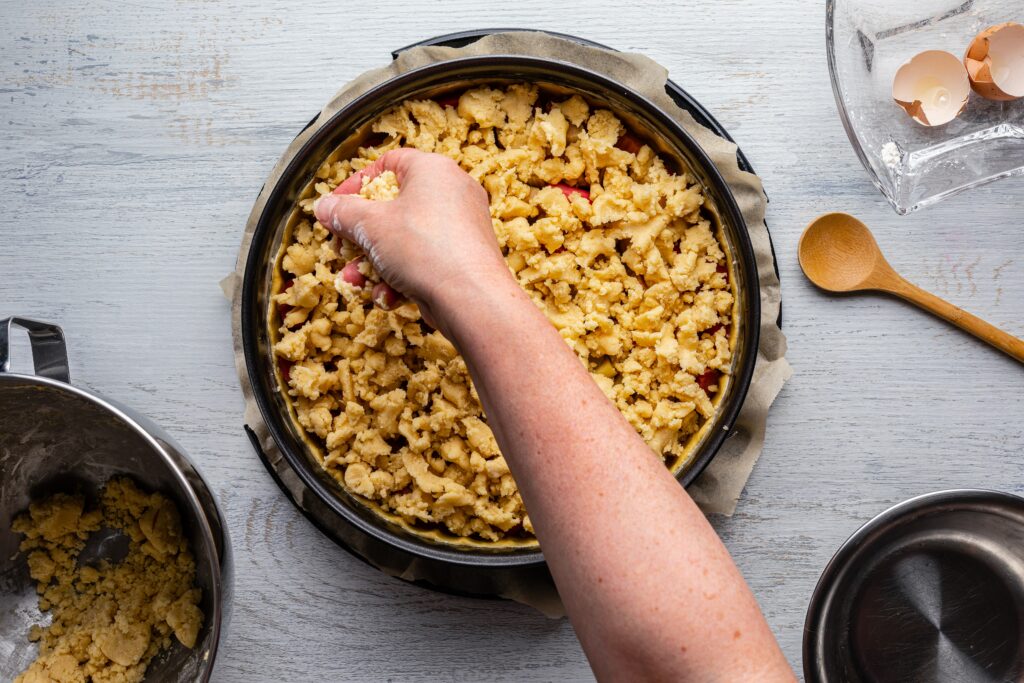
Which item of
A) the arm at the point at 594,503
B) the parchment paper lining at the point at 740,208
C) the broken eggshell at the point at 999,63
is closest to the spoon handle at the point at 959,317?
the parchment paper lining at the point at 740,208

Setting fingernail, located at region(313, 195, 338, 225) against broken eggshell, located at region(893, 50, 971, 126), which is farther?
broken eggshell, located at region(893, 50, 971, 126)

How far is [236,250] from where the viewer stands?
55.9 inches

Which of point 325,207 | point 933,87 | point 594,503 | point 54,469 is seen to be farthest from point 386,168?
point 933,87

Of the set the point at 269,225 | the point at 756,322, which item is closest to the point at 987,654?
the point at 756,322

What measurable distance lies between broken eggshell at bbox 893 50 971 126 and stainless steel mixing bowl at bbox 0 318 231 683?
4.36ft

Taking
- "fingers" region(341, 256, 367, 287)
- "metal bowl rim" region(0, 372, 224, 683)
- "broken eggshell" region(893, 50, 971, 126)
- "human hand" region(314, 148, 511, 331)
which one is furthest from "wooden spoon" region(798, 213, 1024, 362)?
"metal bowl rim" region(0, 372, 224, 683)

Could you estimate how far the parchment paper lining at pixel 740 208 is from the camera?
4.28ft

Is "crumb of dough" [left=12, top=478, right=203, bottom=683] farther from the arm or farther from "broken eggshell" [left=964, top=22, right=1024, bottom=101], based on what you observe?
"broken eggshell" [left=964, top=22, right=1024, bottom=101]

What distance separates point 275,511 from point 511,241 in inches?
24.3

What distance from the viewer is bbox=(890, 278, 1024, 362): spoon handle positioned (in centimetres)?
137

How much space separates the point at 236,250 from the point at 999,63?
1.32m

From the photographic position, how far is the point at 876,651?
4.49ft

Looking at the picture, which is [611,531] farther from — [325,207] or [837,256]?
[837,256]

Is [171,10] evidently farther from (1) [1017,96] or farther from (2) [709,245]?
(1) [1017,96]
